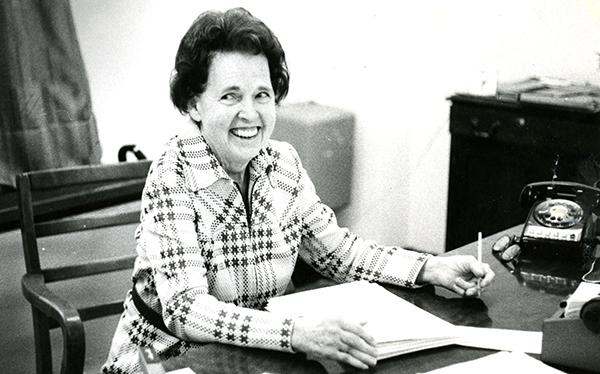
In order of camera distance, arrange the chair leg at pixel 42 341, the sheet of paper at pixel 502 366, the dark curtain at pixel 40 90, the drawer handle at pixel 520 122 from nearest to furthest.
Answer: the sheet of paper at pixel 502 366 < the chair leg at pixel 42 341 < the dark curtain at pixel 40 90 < the drawer handle at pixel 520 122

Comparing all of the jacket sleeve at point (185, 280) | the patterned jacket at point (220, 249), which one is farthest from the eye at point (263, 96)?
the jacket sleeve at point (185, 280)

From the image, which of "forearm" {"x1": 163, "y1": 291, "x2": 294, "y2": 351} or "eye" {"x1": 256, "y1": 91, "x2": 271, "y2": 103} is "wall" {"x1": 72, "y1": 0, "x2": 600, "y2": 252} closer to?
"eye" {"x1": 256, "y1": 91, "x2": 271, "y2": 103}

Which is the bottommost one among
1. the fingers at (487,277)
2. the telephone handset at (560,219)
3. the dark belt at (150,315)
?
the dark belt at (150,315)

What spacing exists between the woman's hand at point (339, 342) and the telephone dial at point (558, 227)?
1.90ft

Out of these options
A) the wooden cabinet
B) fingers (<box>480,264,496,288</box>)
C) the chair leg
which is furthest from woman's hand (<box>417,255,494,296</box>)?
the wooden cabinet

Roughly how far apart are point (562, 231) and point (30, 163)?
62.5 inches

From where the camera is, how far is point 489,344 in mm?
1221

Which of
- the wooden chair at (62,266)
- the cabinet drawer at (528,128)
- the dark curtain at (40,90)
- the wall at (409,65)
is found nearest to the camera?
the wooden chair at (62,266)

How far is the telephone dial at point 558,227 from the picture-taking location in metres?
1.63

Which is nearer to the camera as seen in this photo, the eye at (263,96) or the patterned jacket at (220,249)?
the patterned jacket at (220,249)

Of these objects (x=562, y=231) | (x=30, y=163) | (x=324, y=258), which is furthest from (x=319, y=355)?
(x=30, y=163)

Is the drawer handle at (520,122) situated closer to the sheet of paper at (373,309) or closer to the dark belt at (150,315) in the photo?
the sheet of paper at (373,309)

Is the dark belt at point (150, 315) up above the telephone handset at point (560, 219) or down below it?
below

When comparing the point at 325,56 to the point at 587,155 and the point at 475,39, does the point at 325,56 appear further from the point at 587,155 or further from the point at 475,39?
the point at 587,155
